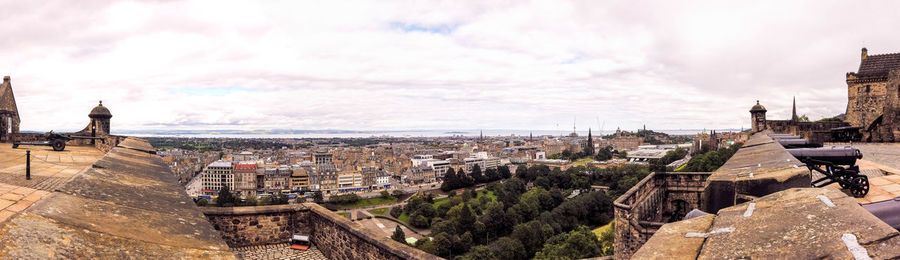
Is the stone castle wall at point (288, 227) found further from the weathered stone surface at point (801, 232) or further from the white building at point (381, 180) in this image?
the white building at point (381, 180)

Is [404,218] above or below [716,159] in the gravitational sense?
below

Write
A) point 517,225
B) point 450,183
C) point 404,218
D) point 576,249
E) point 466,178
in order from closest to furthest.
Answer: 1. point 576,249
2. point 517,225
3. point 404,218
4. point 450,183
5. point 466,178

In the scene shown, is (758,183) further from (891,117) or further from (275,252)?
(891,117)

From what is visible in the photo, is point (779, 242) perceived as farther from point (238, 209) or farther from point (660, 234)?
point (238, 209)

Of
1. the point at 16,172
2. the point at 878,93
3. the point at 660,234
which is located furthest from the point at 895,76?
the point at 16,172

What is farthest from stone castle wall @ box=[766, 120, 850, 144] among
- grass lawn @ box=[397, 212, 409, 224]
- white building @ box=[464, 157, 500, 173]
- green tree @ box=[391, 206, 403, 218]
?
white building @ box=[464, 157, 500, 173]

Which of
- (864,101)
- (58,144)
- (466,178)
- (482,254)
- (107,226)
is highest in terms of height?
(864,101)

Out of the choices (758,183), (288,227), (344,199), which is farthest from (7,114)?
(344,199)
